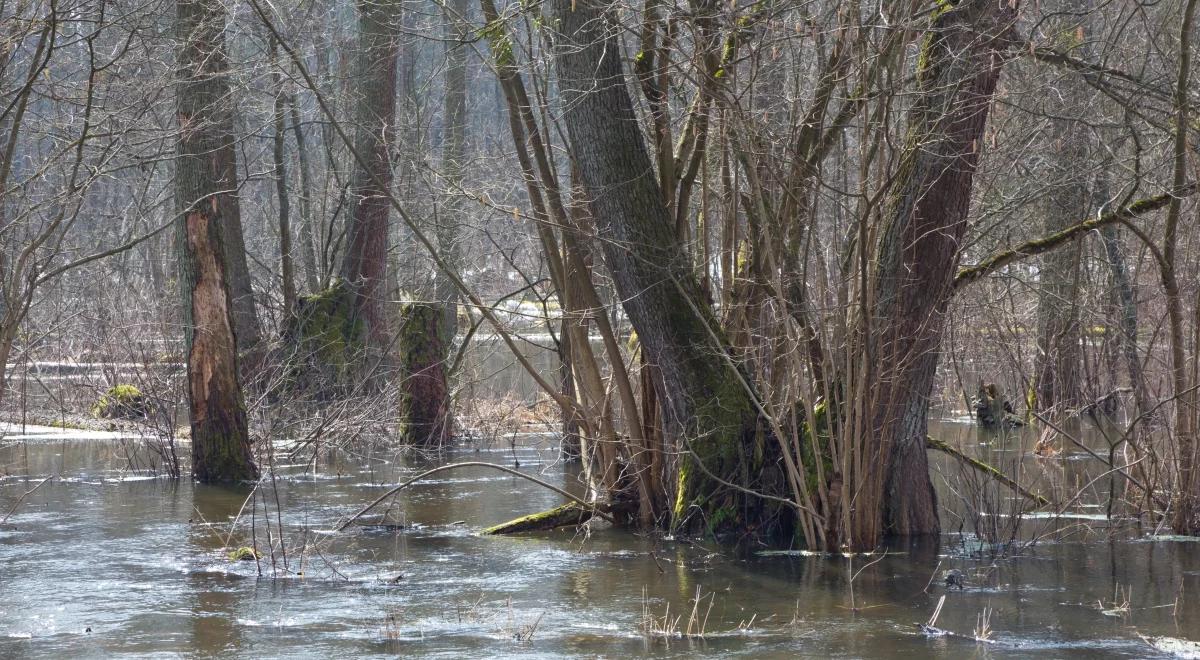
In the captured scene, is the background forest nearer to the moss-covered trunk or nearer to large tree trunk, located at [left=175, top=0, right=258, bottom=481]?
large tree trunk, located at [left=175, top=0, right=258, bottom=481]

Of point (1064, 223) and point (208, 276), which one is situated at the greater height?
point (1064, 223)

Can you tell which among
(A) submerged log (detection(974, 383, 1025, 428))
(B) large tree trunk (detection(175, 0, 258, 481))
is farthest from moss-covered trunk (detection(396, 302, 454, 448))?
(A) submerged log (detection(974, 383, 1025, 428))

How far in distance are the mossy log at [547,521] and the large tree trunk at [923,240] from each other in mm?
2396

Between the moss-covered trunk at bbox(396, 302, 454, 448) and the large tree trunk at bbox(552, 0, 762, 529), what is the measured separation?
5.84 metres

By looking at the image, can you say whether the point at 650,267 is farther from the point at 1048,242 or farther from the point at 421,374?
the point at 421,374

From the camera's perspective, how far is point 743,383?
8.61 m

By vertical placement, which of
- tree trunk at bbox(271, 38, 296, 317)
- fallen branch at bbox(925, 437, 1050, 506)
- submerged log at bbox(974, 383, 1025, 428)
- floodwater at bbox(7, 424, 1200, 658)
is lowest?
floodwater at bbox(7, 424, 1200, 658)

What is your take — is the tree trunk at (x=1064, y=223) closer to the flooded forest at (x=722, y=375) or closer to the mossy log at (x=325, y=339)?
the flooded forest at (x=722, y=375)

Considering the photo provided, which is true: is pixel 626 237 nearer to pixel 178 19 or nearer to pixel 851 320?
pixel 851 320

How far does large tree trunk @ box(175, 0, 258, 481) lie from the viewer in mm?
11742

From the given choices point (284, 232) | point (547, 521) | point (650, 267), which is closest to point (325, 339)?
point (284, 232)

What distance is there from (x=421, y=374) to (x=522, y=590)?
7.02m

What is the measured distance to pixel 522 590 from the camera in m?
7.60

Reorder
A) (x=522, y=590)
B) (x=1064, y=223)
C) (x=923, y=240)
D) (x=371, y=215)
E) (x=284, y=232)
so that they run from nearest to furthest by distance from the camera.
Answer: (x=522, y=590) < (x=923, y=240) < (x=1064, y=223) < (x=371, y=215) < (x=284, y=232)
